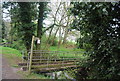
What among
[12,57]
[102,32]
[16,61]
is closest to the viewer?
[102,32]

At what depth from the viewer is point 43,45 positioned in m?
8.16

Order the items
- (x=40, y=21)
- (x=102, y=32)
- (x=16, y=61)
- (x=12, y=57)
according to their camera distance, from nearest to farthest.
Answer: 1. (x=102, y=32)
2. (x=16, y=61)
3. (x=40, y=21)
4. (x=12, y=57)

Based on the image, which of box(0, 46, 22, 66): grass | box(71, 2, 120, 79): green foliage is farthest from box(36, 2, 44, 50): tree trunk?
box(71, 2, 120, 79): green foliage

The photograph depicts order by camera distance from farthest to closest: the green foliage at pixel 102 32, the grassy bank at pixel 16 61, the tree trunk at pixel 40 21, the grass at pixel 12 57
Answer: the tree trunk at pixel 40 21 < the grass at pixel 12 57 < the grassy bank at pixel 16 61 < the green foliage at pixel 102 32

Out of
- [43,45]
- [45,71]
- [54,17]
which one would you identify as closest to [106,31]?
[45,71]

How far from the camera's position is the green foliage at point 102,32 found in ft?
5.96

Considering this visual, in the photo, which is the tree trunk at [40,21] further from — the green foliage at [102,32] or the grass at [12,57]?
the green foliage at [102,32]

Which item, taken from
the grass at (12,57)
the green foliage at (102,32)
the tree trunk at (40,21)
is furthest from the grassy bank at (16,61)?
the green foliage at (102,32)

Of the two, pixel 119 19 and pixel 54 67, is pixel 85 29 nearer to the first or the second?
pixel 119 19

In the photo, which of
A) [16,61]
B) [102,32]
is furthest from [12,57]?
[102,32]

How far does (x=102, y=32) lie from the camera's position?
2.02 m

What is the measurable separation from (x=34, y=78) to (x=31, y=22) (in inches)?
146

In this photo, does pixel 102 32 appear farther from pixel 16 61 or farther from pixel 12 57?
pixel 12 57

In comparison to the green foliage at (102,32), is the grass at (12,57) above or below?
below
